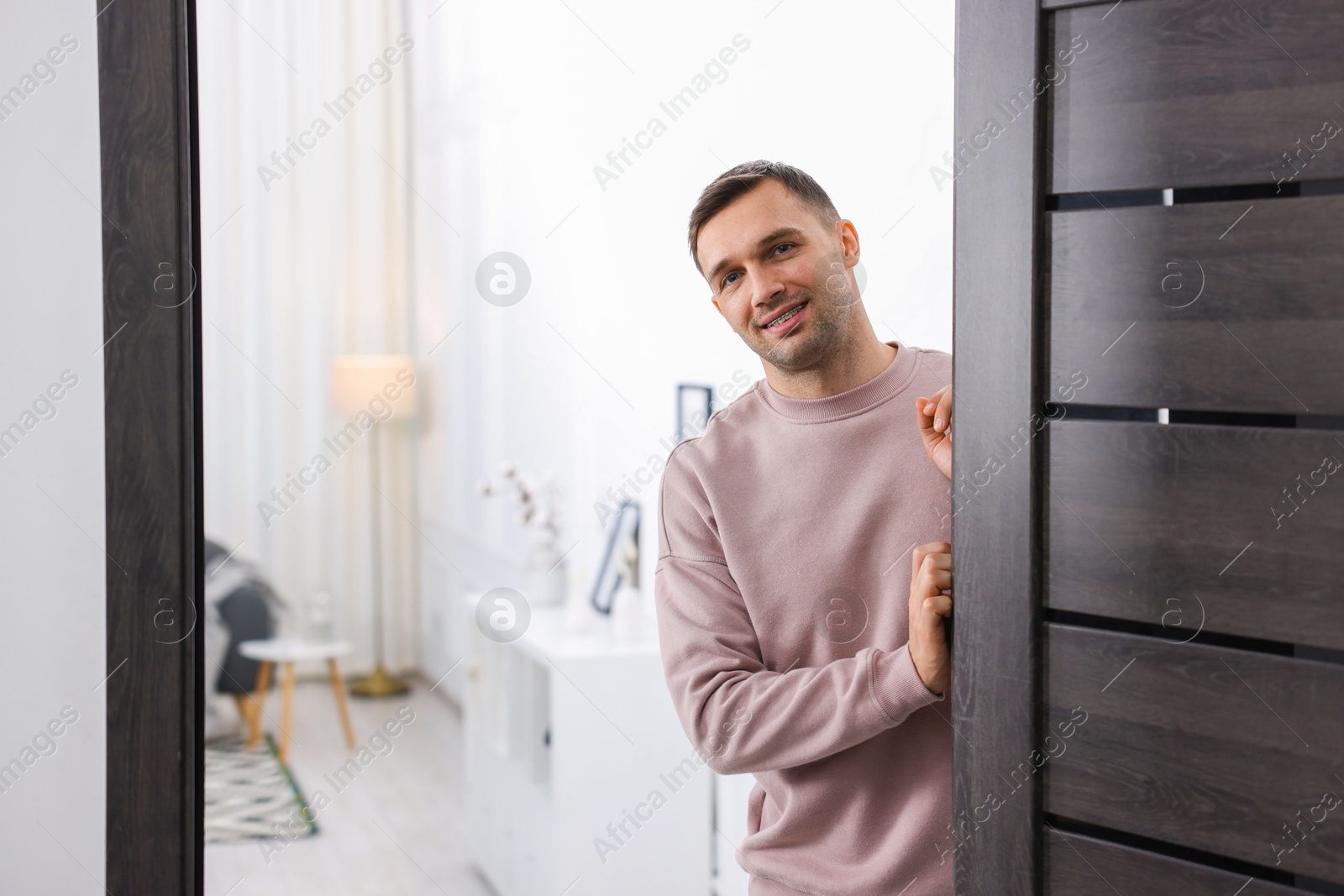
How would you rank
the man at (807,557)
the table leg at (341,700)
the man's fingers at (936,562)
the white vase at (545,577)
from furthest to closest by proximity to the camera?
the table leg at (341,700), the white vase at (545,577), the man at (807,557), the man's fingers at (936,562)

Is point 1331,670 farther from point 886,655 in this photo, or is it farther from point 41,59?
point 41,59

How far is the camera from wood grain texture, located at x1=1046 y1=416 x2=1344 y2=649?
2.19 feet

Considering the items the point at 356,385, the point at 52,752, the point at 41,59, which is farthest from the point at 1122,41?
the point at 356,385

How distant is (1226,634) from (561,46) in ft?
8.49

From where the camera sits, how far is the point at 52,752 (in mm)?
1110

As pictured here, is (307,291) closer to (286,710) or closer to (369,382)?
(369,382)

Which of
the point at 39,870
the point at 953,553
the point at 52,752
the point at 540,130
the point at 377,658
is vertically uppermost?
the point at 540,130

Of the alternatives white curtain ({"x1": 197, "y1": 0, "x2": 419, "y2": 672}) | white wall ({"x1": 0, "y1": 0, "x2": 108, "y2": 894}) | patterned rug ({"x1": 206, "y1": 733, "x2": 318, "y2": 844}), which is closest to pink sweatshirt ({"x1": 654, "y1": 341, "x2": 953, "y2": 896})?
white wall ({"x1": 0, "y1": 0, "x2": 108, "y2": 894})

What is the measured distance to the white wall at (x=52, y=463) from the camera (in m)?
1.08

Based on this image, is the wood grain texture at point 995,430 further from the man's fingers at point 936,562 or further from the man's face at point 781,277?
the man's face at point 781,277

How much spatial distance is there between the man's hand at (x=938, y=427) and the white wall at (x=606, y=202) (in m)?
0.37

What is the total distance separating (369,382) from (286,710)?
1098mm

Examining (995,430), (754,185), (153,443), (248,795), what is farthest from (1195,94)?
(248,795)

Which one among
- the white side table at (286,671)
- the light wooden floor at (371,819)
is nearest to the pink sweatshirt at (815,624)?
the light wooden floor at (371,819)
